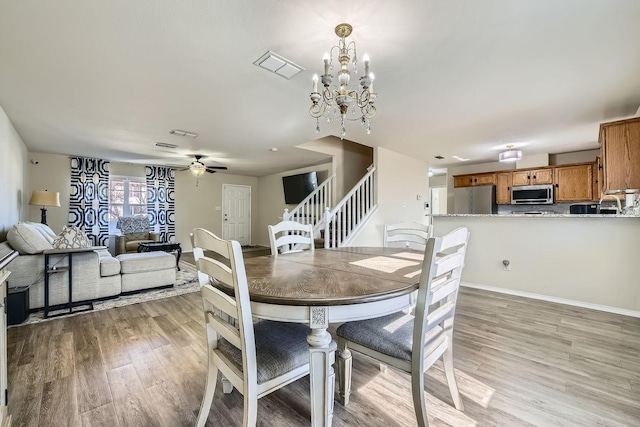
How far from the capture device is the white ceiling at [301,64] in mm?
1654

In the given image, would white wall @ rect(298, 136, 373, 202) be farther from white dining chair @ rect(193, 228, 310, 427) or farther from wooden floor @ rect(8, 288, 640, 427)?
white dining chair @ rect(193, 228, 310, 427)

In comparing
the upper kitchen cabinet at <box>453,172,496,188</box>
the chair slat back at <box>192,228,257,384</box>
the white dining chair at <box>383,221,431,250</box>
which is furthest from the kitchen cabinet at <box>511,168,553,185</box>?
the chair slat back at <box>192,228,257,384</box>

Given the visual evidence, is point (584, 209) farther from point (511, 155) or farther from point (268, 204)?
point (268, 204)

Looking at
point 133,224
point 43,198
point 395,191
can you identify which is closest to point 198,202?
point 133,224

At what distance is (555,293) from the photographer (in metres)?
3.36

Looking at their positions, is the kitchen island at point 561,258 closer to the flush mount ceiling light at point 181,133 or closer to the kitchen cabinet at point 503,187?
the kitchen cabinet at point 503,187

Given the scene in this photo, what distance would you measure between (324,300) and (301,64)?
6.28 feet

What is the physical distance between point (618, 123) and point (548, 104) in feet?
2.19

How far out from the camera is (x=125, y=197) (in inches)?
266

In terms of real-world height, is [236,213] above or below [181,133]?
below

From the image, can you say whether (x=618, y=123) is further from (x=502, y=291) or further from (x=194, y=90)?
(x=194, y=90)

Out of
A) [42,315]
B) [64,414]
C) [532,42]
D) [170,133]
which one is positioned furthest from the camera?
[170,133]

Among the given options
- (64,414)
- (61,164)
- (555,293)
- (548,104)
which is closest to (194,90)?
(64,414)

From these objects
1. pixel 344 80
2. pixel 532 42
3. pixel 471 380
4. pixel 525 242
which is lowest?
pixel 471 380
